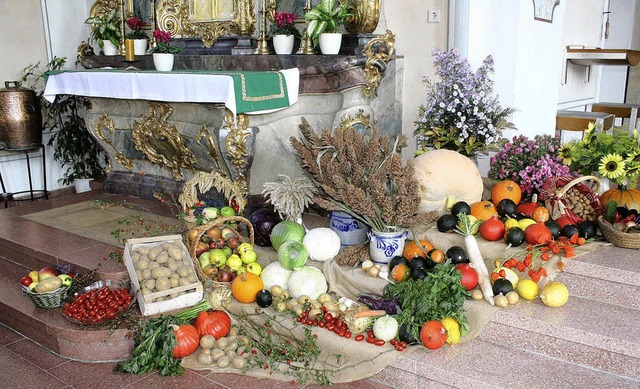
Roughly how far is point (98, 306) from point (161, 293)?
416mm

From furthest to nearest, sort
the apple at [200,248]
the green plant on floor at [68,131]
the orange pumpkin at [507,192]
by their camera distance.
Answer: the green plant on floor at [68,131] → the orange pumpkin at [507,192] → the apple at [200,248]

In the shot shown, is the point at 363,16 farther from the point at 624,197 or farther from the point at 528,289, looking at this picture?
the point at 528,289

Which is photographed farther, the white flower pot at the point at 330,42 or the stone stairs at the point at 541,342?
the white flower pot at the point at 330,42

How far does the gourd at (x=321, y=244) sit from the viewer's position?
4250mm

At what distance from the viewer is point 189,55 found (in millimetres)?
6344

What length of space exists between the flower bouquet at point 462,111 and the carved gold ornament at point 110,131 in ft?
11.1

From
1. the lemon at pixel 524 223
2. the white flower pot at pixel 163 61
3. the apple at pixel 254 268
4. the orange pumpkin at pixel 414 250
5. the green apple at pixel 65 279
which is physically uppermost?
the white flower pot at pixel 163 61

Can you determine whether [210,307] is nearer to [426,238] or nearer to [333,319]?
[333,319]

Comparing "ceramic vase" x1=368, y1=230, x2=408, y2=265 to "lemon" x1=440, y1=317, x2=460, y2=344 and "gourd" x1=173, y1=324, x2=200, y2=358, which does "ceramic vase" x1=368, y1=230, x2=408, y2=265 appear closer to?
"lemon" x1=440, y1=317, x2=460, y2=344

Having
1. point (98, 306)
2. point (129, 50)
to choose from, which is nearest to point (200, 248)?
point (98, 306)

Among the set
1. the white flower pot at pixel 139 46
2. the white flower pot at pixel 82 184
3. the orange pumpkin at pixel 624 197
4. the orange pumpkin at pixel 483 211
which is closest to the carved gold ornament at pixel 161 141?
the white flower pot at pixel 139 46

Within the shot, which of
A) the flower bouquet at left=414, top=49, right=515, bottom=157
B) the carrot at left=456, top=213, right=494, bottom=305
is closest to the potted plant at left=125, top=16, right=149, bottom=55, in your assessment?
the flower bouquet at left=414, top=49, right=515, bottom=157

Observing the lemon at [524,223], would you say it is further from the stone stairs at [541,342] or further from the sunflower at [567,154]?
the sunflower at [567,154]

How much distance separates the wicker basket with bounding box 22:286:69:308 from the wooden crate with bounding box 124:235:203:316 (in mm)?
473
